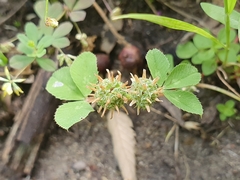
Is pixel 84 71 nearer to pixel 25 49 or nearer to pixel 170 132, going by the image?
pixel 25 49

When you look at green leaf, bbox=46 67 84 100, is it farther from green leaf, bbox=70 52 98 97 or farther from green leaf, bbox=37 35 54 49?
green leaf, bbox=37 35 54 49

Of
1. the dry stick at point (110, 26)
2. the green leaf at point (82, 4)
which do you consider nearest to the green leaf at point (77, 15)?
the green leaf at point (82, 4)

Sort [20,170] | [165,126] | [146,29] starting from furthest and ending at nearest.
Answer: [146,29], [165,126], [20,170]

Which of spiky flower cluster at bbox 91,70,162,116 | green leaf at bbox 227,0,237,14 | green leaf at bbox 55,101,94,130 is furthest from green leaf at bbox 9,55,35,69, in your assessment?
green leaf at bbox 227,0,237,14

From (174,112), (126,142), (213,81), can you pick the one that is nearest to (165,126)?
(174,112)

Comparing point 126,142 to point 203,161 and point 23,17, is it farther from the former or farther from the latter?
point 23,17

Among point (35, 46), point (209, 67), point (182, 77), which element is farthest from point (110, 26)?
point (182, 77)

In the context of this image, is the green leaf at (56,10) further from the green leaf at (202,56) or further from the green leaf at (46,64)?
the green leaf at (202,56)
